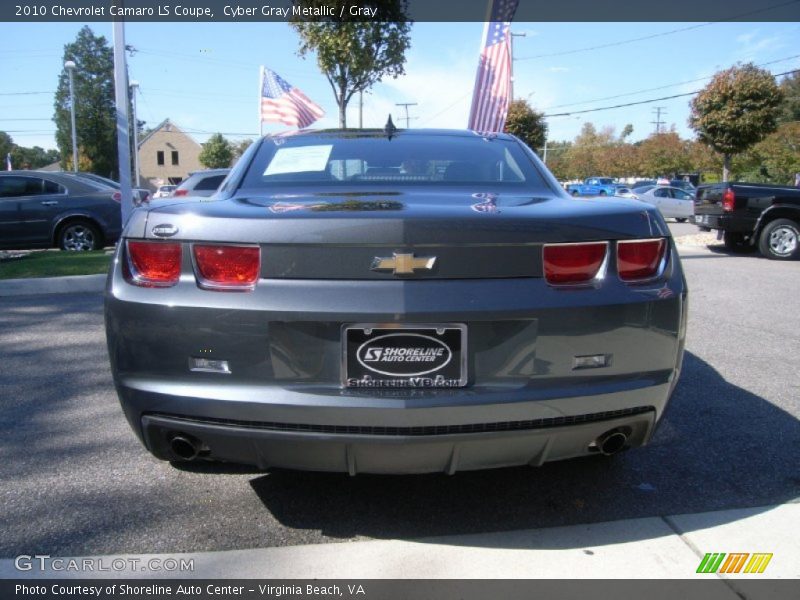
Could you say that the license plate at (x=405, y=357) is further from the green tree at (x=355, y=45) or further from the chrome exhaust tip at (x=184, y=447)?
the green tree at (x=355, y=45)

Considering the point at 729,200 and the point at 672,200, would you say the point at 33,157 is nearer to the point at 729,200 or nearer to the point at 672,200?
the point at 672,200

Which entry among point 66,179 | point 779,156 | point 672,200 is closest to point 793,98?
point 779,156

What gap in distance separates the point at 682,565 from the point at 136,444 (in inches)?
101

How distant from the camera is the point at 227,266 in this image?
2166mm

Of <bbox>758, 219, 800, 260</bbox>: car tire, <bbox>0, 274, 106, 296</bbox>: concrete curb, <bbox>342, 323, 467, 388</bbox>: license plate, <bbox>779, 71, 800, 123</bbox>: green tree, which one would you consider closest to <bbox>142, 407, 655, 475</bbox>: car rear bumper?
<bbox>342, 323, 467, 388</bbox>: license plate

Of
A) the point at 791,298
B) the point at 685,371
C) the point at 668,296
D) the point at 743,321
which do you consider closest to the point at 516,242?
the point at 668,296

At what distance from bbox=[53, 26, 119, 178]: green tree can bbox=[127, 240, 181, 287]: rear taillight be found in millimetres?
77590

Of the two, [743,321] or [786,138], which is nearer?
[743,321]

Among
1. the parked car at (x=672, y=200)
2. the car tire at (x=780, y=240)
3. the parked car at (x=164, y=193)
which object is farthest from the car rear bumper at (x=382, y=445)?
the parked car at (x=672, y=200)

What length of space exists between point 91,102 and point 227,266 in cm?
8132

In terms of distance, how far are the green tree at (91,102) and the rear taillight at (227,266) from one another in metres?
77.8

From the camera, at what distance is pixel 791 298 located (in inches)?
287

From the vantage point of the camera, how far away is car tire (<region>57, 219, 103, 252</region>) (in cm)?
1094

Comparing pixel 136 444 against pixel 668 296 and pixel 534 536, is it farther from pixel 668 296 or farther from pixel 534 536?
pixel 668 296
